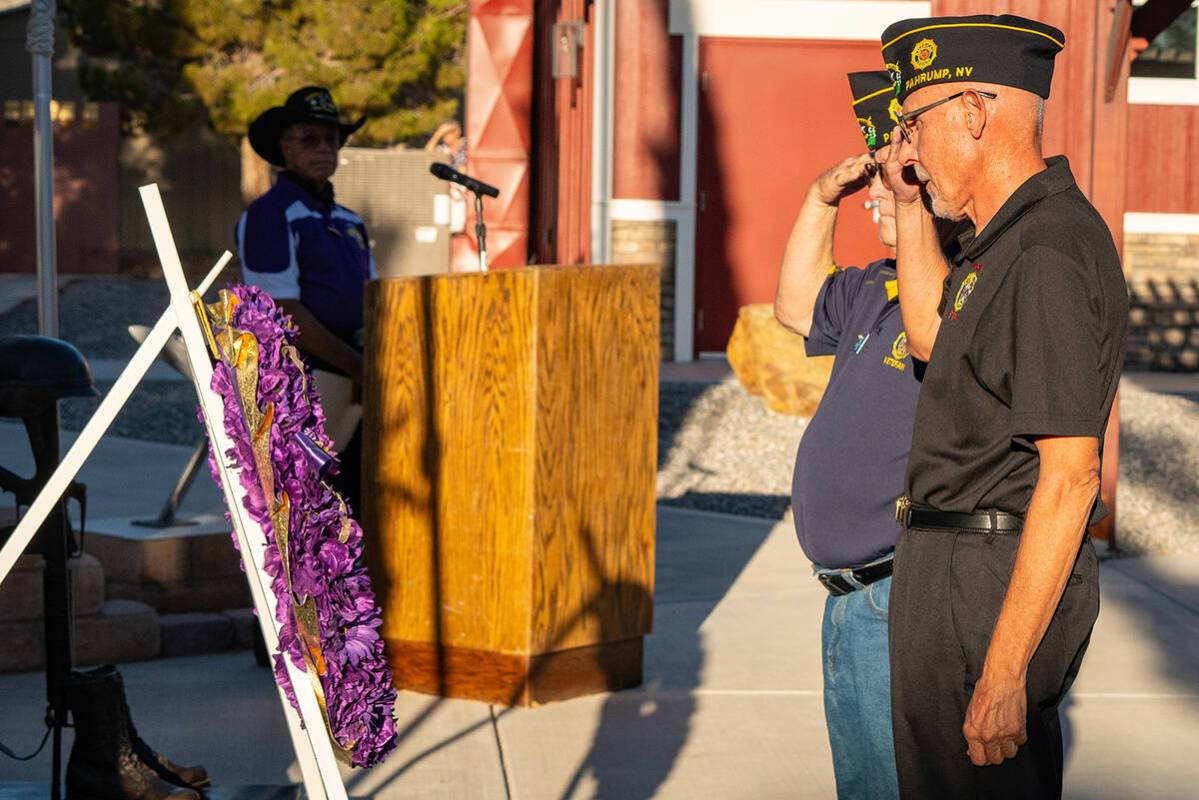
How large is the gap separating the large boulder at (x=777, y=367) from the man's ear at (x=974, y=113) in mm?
9127

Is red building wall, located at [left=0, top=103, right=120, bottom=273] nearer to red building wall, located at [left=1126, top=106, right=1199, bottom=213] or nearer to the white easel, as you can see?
red building wall, located at [left=1126, top=106, right=1199, bottom=213]

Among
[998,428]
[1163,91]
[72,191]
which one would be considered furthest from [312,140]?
[72,191]

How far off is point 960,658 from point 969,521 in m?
0.21

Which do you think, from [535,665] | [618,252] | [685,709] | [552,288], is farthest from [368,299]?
[618,252]

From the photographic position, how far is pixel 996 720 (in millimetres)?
2396

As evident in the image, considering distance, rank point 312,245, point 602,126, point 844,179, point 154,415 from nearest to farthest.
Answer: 1. point 844,179
2. point 312,245
3. point 154,415
4. point 602,126

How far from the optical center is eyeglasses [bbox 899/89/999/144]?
8.11ft

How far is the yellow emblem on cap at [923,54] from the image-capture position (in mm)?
2535

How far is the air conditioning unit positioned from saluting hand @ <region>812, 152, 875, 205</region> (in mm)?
17677

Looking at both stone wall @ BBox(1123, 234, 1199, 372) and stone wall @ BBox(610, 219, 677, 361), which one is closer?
stone wall @ BBox(610, 219, 677, 361)

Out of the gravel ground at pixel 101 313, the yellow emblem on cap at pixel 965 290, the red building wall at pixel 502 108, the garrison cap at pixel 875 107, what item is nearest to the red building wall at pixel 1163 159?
the red building wall at pixel 502 108

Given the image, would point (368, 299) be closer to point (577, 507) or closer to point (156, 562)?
point (577, 507)

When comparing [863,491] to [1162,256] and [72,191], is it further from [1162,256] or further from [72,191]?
[72,191]

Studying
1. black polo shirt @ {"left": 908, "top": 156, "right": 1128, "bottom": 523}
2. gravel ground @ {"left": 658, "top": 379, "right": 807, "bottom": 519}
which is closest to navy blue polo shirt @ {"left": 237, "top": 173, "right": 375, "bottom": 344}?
black polo shirt @ {"left": 908, "top": 156, "right": 1128, "bottom": 523}
